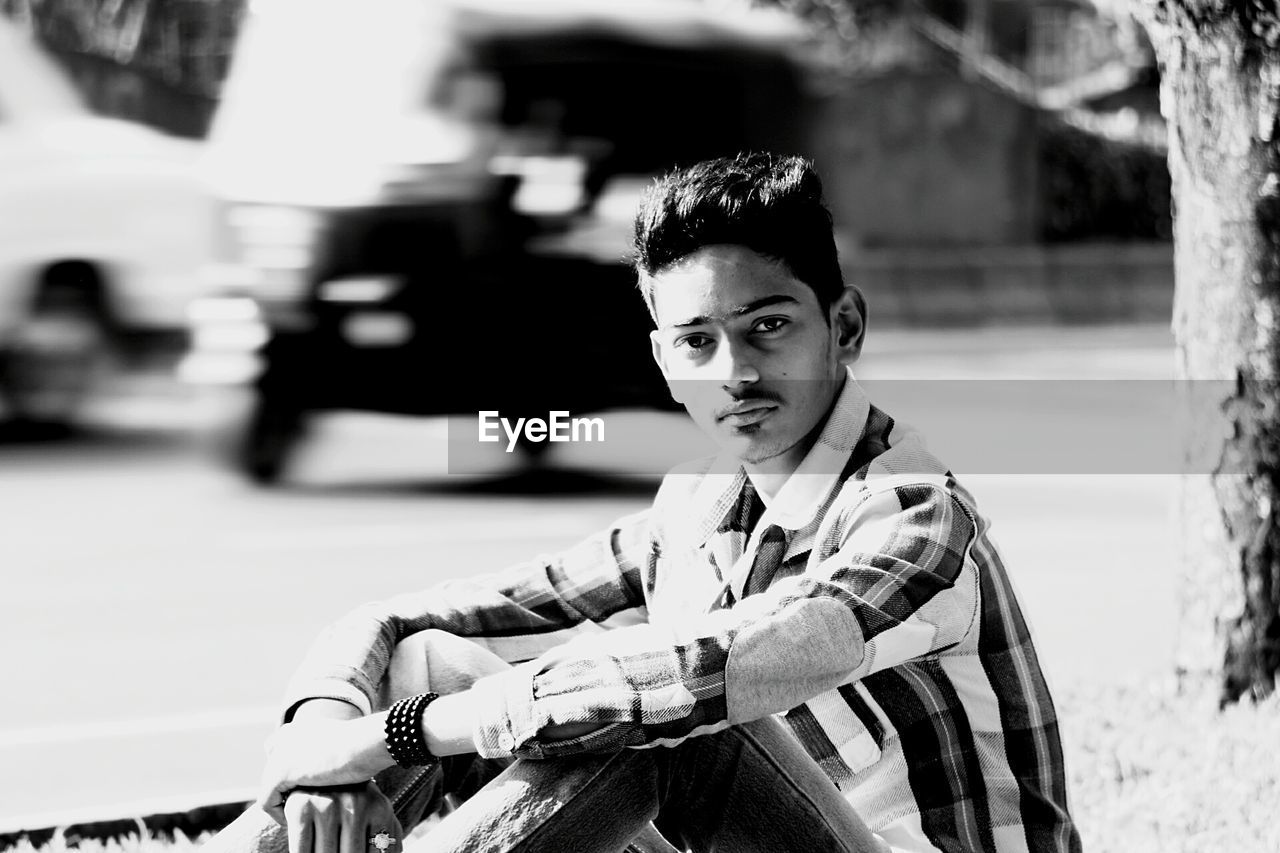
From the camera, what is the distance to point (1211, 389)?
446cm

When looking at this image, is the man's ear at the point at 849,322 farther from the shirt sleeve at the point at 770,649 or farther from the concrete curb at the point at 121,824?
the concrete curb at the point at 121,824

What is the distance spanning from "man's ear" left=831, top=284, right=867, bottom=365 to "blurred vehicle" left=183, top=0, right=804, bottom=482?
5.31 meters

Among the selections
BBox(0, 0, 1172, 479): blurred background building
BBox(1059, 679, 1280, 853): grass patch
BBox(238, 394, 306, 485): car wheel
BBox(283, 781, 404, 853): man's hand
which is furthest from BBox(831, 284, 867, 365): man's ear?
BBox(238, 394, 306, 485): car wheel

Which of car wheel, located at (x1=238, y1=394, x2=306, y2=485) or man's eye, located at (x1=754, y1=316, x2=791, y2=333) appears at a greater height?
man's eye, located at (x1=754, y1=316, x2=791, y2=333)

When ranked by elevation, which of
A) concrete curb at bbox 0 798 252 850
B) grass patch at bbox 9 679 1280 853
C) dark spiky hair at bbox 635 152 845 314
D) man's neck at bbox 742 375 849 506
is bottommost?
concrete curb at bbox 0 798 252 850

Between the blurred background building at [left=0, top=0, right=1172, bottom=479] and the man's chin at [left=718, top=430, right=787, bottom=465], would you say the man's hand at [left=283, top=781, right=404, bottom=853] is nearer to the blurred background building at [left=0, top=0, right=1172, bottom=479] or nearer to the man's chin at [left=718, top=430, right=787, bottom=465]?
the man's chin at [left=718, top=430, right=787, bottom=465]

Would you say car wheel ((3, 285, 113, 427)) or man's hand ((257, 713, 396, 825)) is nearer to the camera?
man's hand ((257, 713, 396, 825))

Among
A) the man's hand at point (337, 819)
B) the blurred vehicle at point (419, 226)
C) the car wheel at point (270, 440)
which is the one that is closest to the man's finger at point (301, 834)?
the man's hand at point (337, 819)

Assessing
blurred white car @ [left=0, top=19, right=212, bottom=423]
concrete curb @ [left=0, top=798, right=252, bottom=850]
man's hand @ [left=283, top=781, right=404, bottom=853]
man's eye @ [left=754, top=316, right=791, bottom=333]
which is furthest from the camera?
blurred white car @ [left=0, top=19, right=212, bottom=423]

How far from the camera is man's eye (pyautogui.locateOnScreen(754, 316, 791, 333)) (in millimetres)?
2607

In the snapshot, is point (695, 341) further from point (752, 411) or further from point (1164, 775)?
point (1164, 775)

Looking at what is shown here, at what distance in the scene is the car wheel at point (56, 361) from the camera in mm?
10086

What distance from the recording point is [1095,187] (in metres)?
21.0

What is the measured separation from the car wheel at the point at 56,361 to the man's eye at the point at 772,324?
8.11m
